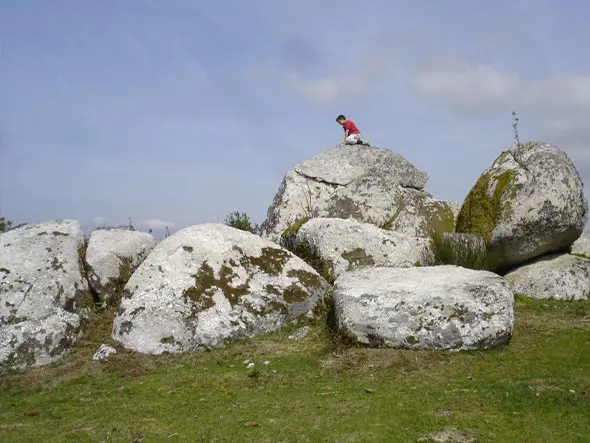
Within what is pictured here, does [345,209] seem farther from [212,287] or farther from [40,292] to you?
[40,292]

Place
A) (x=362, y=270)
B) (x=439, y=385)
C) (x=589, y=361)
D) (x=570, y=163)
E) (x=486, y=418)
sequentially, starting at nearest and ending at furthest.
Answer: (x=486, y=418) → (x=439, y=385) → (x=589, y=361) → (x=362, y=270) → (x=570, y=163)

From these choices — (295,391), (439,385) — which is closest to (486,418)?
(439,385)

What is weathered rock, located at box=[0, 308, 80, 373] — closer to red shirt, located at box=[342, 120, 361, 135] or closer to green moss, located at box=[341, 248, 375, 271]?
green moss, located at box=[341, 248, 375, 271]

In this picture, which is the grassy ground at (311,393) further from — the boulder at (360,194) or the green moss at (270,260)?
the boulder at (360,194)

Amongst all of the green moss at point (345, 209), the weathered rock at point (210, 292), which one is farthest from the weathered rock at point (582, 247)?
the weathered rock at point (210, 292)

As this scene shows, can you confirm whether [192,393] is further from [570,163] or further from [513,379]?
[570,163]

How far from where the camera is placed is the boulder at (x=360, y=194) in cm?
2183

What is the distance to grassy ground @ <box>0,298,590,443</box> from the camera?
29.9ft

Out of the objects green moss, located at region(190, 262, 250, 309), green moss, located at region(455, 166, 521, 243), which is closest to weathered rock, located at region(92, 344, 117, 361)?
green moss, located at region(190, 262, 250, 309)

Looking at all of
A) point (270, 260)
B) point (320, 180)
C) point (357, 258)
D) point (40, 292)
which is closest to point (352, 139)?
point (320, 180)

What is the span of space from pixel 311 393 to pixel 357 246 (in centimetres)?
744

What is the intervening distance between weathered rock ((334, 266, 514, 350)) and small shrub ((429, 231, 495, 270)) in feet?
13.4

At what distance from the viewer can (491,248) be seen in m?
19.0

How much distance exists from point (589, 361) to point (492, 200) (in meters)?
8.32
